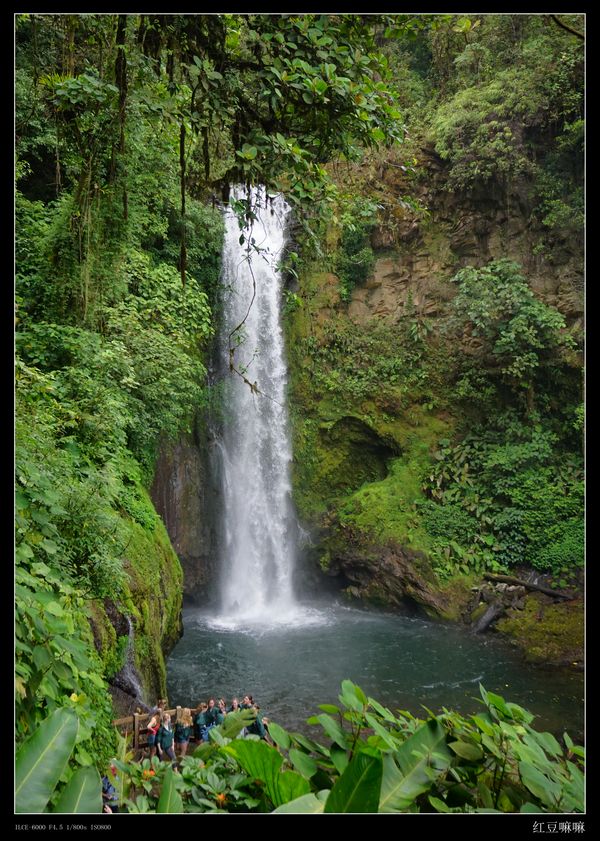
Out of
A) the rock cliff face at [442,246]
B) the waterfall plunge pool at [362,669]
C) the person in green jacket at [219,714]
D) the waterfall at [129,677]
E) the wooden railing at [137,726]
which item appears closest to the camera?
the wooden railing at [137,726]

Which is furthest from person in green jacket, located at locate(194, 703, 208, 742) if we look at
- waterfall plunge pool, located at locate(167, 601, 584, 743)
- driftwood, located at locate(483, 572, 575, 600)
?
driftwood, located at locate(483, 572, 575, 600)

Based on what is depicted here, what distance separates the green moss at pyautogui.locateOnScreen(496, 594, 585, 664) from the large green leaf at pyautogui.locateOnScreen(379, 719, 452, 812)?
906 cm

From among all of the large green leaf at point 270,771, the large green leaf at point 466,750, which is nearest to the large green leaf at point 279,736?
the large green leaf at point 270,771

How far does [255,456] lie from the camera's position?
13.8 metres

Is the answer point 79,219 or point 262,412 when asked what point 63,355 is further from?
point 262,412

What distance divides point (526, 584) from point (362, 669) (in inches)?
168

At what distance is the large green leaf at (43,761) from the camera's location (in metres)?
1.58

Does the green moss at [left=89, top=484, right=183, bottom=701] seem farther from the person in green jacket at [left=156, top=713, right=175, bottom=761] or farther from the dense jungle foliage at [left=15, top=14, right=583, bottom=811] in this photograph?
the person in green jacket at [left=156, top=713, right=175, bottom=761]

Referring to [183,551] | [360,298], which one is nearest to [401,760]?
[183,551]

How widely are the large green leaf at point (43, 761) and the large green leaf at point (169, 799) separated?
12.1 inches

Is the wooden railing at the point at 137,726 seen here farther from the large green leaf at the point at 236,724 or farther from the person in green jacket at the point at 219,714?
the large green leaf at the point at 236,724

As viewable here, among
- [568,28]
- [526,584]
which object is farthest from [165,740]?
[526,584]

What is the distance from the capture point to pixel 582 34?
218cm

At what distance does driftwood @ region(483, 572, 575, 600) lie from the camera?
10875mm
